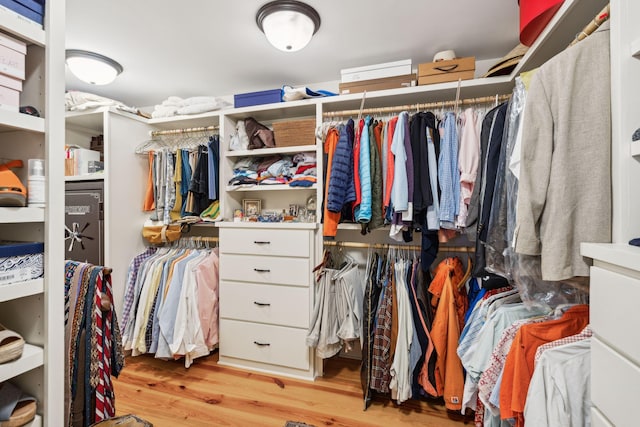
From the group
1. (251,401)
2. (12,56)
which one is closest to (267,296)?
(251,401)


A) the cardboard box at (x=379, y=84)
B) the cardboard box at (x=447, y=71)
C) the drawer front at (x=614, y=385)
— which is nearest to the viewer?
the drawer front at (x=614, y=385)

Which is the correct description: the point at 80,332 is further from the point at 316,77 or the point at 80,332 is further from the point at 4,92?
the point at 316,77

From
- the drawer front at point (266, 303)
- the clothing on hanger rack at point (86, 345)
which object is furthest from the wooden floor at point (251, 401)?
the clothing on hanger rack at point (86, 345)

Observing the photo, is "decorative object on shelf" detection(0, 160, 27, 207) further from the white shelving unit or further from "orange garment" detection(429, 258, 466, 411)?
"orange garment" detection(429, 258, 466, 411)

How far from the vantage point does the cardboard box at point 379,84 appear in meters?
1.97

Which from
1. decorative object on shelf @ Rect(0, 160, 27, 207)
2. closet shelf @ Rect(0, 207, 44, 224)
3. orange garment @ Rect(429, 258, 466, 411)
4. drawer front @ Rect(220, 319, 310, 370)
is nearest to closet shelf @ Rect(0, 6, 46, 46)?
decorative object on shelf @ Rect(0, 160, 27, 207)

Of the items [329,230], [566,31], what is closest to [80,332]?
[329,230]

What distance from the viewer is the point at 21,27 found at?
85cm

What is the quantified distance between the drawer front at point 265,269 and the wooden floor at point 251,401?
0.66 meters

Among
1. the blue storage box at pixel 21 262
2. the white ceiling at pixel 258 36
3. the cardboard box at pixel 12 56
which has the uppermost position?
the white ceiling at pixel 258 36

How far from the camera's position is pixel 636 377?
2.00 feet

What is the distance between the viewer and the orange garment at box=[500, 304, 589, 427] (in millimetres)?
1024

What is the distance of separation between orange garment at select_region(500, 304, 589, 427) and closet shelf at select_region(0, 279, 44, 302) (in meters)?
1.52

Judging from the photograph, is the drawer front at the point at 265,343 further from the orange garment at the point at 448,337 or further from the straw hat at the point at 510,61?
the straw hat at the point at 510,61
